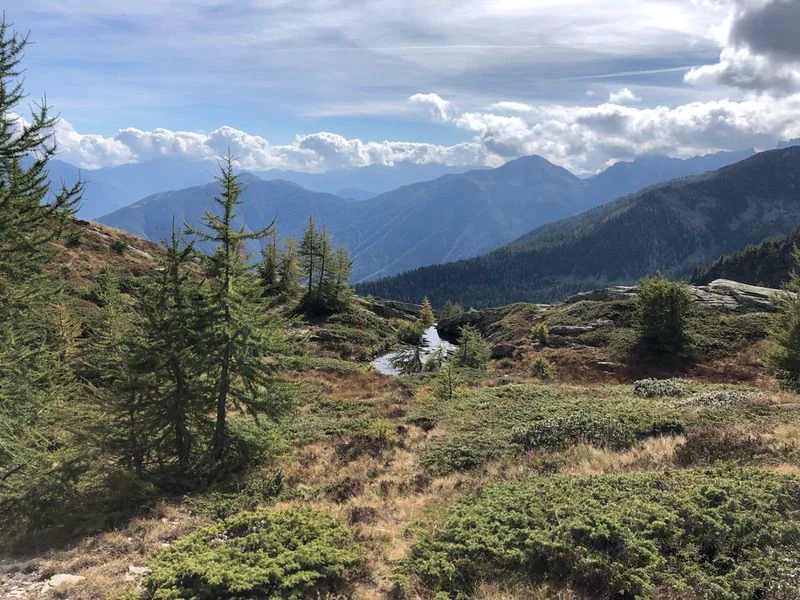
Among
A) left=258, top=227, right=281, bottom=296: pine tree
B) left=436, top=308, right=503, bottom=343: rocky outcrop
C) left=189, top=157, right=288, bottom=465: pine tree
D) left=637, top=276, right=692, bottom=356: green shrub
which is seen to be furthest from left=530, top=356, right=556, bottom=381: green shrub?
left=258, top=227, right=281, bottom=296: pine tree

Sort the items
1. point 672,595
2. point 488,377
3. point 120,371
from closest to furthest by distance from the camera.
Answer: point 672,595 → point 120,371 → point 488,377

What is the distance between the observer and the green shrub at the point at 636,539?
7.00 metres

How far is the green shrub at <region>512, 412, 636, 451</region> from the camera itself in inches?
618

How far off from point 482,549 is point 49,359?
1962 cm

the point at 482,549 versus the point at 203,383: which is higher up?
the point at 203,383

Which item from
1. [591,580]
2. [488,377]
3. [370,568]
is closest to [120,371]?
[370,568]

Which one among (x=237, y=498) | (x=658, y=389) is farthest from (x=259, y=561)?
(x=658, y=389)

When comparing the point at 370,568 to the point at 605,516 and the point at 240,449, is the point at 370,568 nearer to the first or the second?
the point at 605,516

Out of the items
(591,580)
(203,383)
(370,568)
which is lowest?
(370,568)

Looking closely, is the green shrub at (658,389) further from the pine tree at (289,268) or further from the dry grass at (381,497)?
the pine tree at (289,268)

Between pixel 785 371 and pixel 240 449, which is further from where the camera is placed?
pixel 785 371

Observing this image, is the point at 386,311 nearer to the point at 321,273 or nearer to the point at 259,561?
the point at 321,273

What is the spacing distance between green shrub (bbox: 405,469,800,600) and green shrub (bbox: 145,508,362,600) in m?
1.56

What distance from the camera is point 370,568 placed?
8758 millimetres
